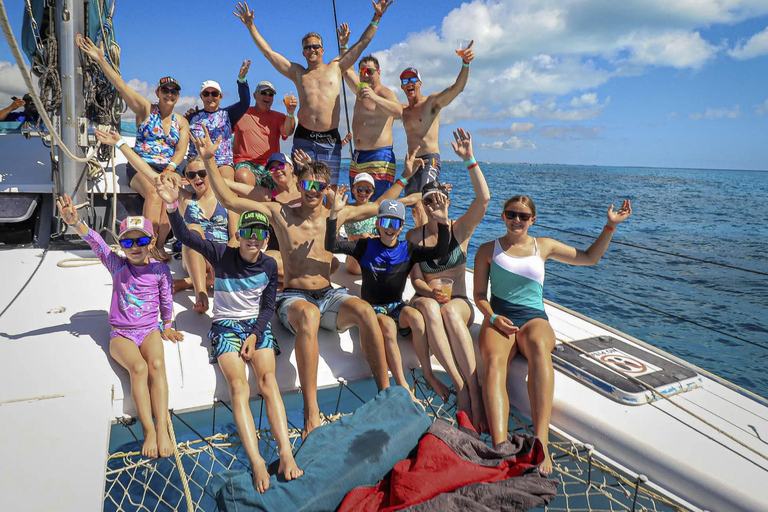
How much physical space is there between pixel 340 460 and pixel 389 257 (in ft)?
4.67

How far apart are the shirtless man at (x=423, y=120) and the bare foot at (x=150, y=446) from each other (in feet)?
10.5

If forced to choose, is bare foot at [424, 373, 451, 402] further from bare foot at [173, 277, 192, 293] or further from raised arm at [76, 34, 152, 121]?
raised arm at [76, 34, 152, 121]

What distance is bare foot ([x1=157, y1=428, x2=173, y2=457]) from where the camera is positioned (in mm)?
2675

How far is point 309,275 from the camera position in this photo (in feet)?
12.4

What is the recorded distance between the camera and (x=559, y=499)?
3.44 metres

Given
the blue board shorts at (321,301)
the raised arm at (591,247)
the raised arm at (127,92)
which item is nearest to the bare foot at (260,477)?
the blue board shorts at (321,301)

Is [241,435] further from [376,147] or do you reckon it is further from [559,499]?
[376,147]

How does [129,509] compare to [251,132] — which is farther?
[251,132]

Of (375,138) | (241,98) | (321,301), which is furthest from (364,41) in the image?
(321,301)

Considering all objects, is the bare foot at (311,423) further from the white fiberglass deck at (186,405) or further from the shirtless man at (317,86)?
the shirtless man at (317,86)

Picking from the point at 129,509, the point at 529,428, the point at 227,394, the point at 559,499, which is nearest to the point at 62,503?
the point at 227,394

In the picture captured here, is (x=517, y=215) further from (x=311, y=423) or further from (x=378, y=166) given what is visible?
(x=378, y=166)

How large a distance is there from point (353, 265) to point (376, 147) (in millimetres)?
1250

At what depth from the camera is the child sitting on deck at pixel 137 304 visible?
2.96m
